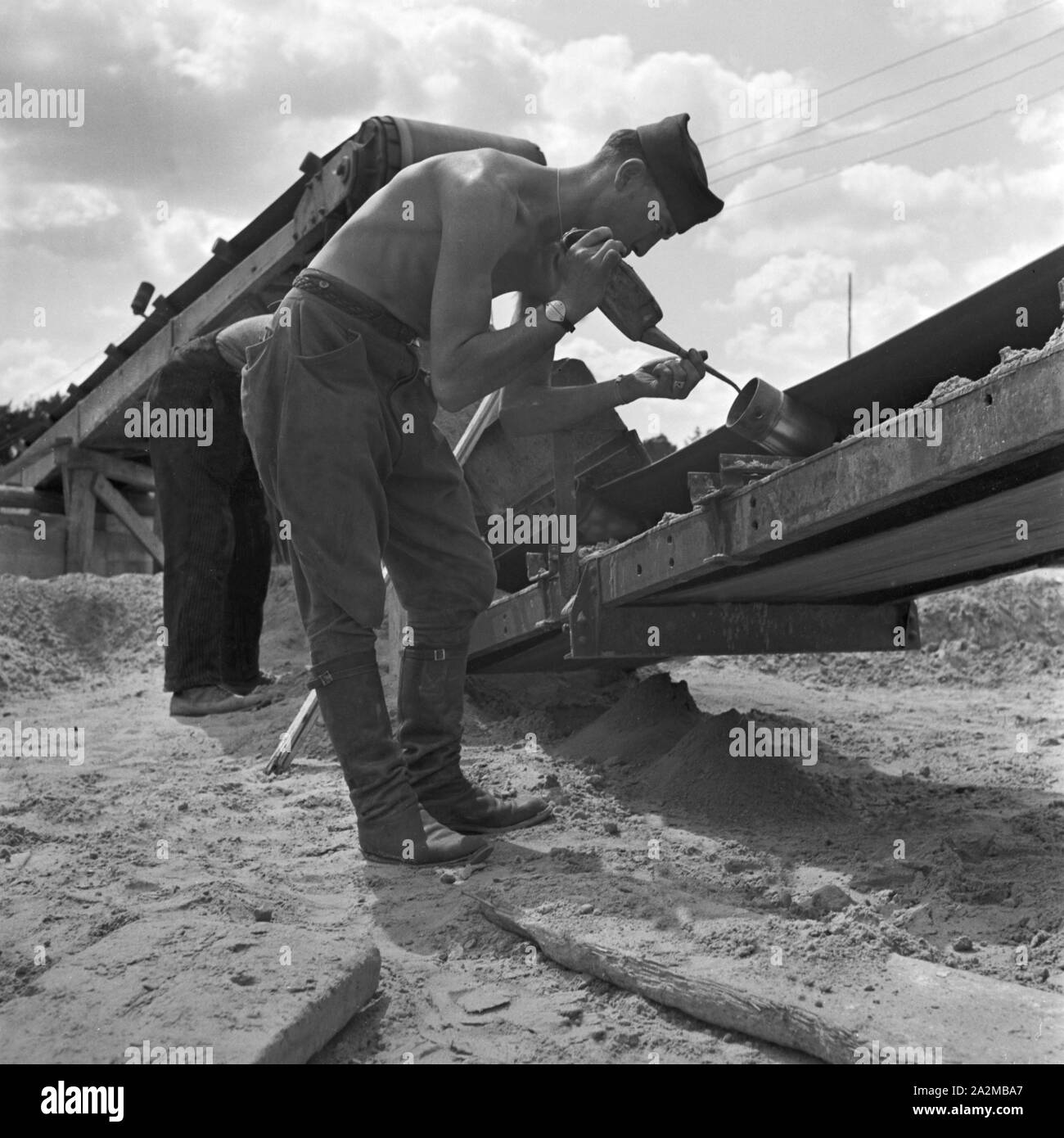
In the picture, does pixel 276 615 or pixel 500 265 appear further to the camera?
pixel 276 615

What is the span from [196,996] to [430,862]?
1.21m

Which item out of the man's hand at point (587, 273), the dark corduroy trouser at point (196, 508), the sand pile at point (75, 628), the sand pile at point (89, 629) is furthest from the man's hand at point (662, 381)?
the sand pile at point (75, 628)

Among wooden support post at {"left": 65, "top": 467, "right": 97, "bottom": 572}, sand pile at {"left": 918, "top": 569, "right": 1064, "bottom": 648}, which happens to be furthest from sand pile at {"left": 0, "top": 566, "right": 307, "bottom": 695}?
sand pile at {"left": 918, "top": 569, "right": 1064, "bottom": 648}

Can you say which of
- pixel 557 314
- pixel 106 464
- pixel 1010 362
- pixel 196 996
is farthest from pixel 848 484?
pixel 106 464

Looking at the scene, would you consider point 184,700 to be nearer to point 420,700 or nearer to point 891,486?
point 420,700

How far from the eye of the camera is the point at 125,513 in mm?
11344

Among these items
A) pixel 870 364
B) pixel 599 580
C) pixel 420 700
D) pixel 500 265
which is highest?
pixel 500 265

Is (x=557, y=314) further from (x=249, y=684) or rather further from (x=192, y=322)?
(x=192, y=322)

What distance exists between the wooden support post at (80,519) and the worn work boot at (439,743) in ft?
27.9

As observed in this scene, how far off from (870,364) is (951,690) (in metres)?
4.98

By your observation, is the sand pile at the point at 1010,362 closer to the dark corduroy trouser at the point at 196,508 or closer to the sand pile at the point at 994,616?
the dark corduroy trouser at the point at 196,508

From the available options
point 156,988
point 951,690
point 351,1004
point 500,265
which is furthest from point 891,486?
point 951,690

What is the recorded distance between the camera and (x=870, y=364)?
10.8 ft
